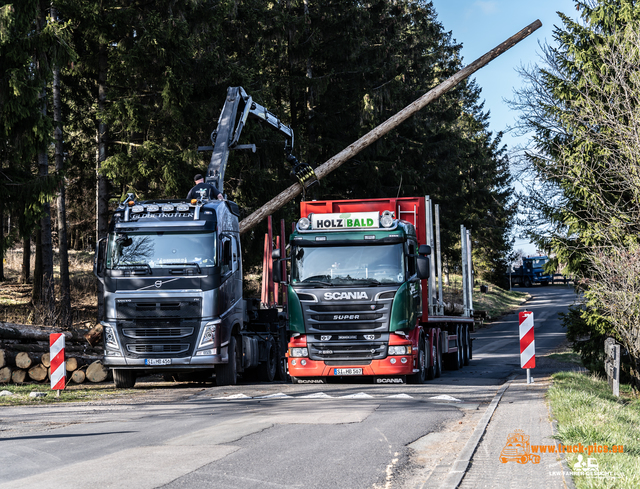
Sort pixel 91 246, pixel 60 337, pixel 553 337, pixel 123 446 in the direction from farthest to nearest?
pixel 91 246 < pixel 553 337 < pixel 60 337 < pixel 123 446

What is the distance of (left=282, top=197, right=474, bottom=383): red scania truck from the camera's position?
13984mm

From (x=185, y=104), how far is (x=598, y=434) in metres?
17.1

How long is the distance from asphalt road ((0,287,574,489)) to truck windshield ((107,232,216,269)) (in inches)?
100

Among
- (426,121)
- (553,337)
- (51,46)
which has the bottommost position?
(553,337)

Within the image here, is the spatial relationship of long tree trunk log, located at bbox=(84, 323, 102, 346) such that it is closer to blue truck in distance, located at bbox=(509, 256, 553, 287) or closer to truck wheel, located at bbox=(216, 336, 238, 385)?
truck wheel, located at bbox=(216, 336, 238, 385)

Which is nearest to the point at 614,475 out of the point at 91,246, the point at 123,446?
the point at 123,446

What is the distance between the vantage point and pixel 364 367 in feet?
46.0

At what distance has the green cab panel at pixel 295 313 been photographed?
1427cm

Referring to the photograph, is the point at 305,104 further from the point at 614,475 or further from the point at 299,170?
the point at 614,475

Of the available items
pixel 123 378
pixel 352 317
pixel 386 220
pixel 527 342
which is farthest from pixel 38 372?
pixel 527 342

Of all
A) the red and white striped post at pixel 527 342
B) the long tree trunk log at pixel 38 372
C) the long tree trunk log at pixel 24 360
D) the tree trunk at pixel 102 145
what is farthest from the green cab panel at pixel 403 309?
the tree trunk at pixel 102 145

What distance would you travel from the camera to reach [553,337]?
32094 mm

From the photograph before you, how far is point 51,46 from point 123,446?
12.3 meters

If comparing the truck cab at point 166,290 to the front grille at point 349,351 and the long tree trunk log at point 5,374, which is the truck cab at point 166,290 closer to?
the front grille at point 349,351
